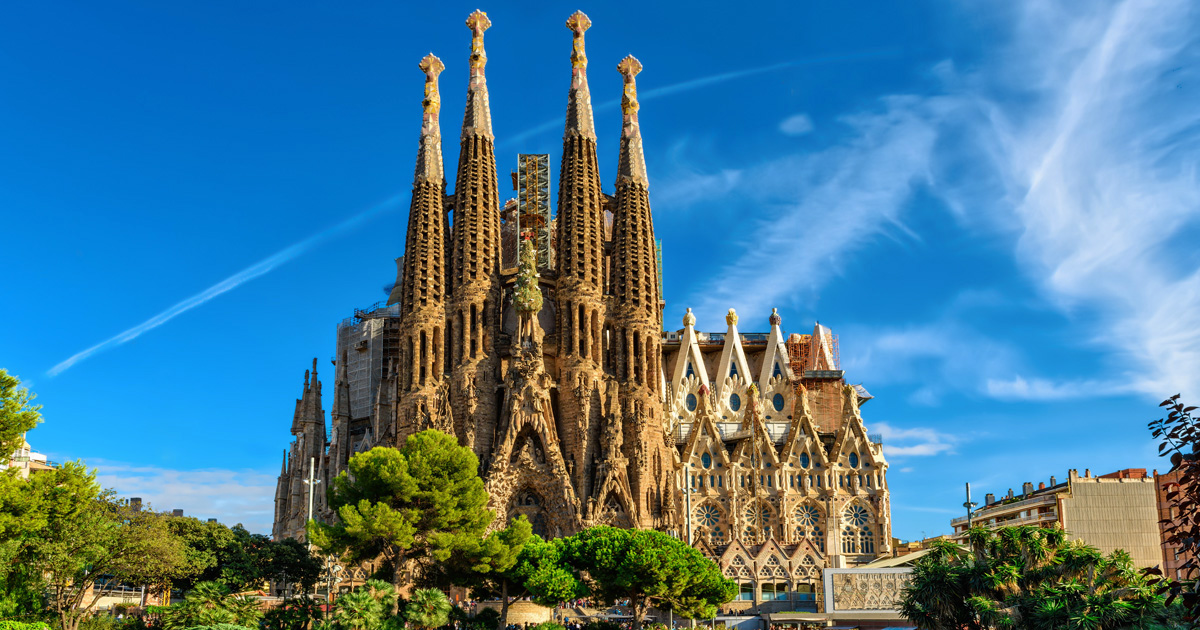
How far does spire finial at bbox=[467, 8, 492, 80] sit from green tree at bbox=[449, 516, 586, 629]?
37870 millimetres

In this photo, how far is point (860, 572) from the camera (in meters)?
37.8

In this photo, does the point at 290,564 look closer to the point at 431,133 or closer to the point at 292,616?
the point at 292,616

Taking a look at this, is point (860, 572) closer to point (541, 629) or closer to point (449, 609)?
point (541, 629)

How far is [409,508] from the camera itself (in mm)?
37844

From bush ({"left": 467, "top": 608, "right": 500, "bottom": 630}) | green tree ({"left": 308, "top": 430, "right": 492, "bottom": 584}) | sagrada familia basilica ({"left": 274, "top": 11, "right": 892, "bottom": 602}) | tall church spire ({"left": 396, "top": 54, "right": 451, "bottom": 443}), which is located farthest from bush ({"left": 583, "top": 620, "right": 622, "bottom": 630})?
tall church spire ({"left": 396, "top": 54, "right": 451, "bottom": 443})

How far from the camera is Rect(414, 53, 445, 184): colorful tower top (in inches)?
2557

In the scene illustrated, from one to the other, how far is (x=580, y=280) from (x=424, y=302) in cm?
933

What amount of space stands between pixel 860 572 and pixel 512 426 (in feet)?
81.5

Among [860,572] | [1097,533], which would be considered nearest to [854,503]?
[1097,533]

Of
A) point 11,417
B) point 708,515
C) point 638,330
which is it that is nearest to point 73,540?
point 11,417

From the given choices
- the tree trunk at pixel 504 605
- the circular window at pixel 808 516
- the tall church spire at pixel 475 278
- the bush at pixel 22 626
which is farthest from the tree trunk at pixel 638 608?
the circular window at pixel 808 516

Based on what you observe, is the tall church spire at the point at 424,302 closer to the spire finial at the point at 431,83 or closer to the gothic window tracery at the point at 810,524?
the spire finial at the point at 431,83

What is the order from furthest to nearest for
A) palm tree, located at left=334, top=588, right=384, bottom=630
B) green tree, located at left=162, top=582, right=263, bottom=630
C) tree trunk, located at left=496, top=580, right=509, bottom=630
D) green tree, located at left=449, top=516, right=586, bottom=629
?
tree trunk, located at left=496, top=580, right=509, bottom=630 < green tree, located at left=449, top=516, right=586, bottom=629 < green tree, located at left=162, top=582, right=263, bottom=630 < palm tree, located at left=334, top=588, right=384, bottom=630

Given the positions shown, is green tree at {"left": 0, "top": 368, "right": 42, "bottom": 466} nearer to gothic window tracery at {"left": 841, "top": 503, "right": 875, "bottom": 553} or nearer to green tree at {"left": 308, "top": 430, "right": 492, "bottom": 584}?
green tree at {"left": 308, "top": 430, "right": 492, "bottom": 584}
